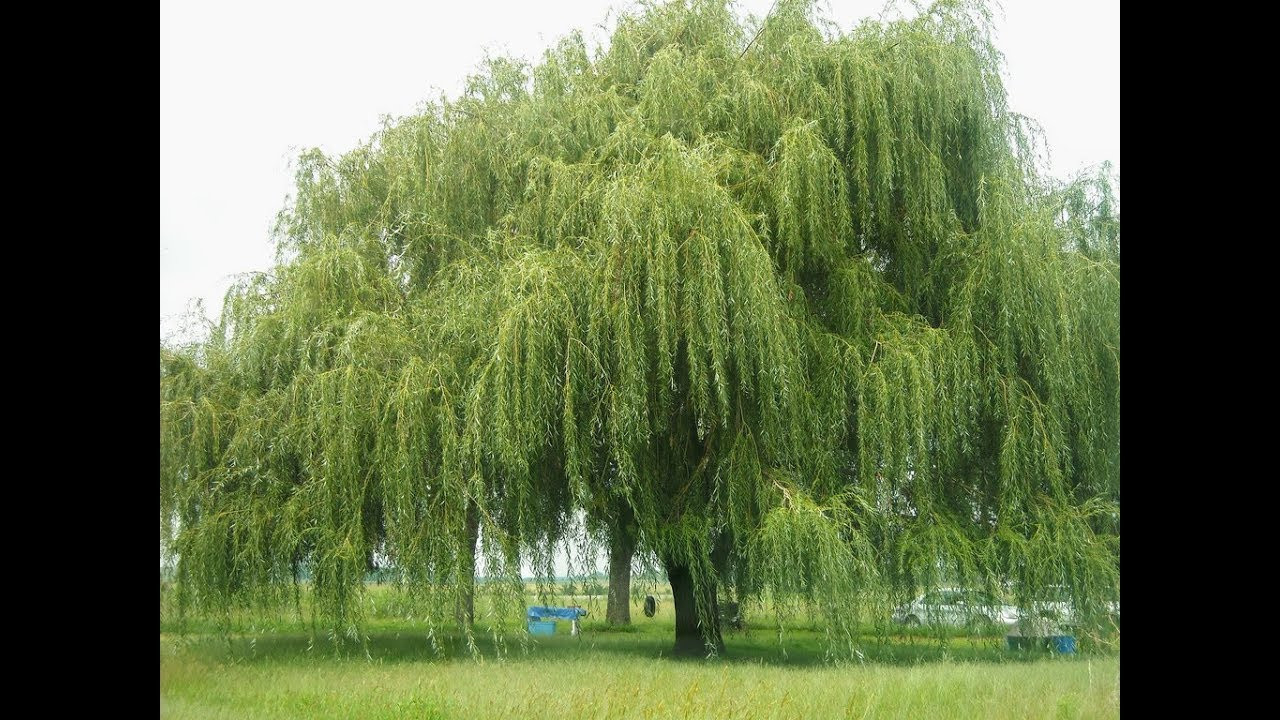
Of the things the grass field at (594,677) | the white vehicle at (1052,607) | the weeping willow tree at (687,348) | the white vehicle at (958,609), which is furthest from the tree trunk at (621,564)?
the white vehicle at (1052,607)

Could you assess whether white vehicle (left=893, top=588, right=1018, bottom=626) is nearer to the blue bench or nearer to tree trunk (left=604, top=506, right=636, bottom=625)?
tree trunk (left=604, top=506, right=636, bottom=625)

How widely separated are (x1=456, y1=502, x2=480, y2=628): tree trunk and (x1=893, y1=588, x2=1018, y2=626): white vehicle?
2.17 m

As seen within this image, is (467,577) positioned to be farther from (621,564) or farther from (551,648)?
(621,564)

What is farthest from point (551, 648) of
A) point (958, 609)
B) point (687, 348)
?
point (958, 609)

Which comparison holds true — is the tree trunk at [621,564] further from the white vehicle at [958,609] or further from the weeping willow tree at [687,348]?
the white vehicle at [958,609]

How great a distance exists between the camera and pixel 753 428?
5074 mm

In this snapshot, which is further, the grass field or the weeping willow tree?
the weeping willow tree

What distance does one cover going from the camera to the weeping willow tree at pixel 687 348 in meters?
4.83

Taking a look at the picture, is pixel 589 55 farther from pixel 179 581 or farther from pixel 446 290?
pixel 179 581

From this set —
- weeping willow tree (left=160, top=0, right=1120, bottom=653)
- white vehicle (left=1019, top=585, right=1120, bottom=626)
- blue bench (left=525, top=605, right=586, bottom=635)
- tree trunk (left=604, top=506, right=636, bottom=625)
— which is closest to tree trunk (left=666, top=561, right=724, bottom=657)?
weeping willow tree (left=160, top=0, right=1120, bottom=653)

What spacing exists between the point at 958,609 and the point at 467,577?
2541mm

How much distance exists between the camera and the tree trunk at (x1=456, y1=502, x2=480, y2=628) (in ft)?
15.7
